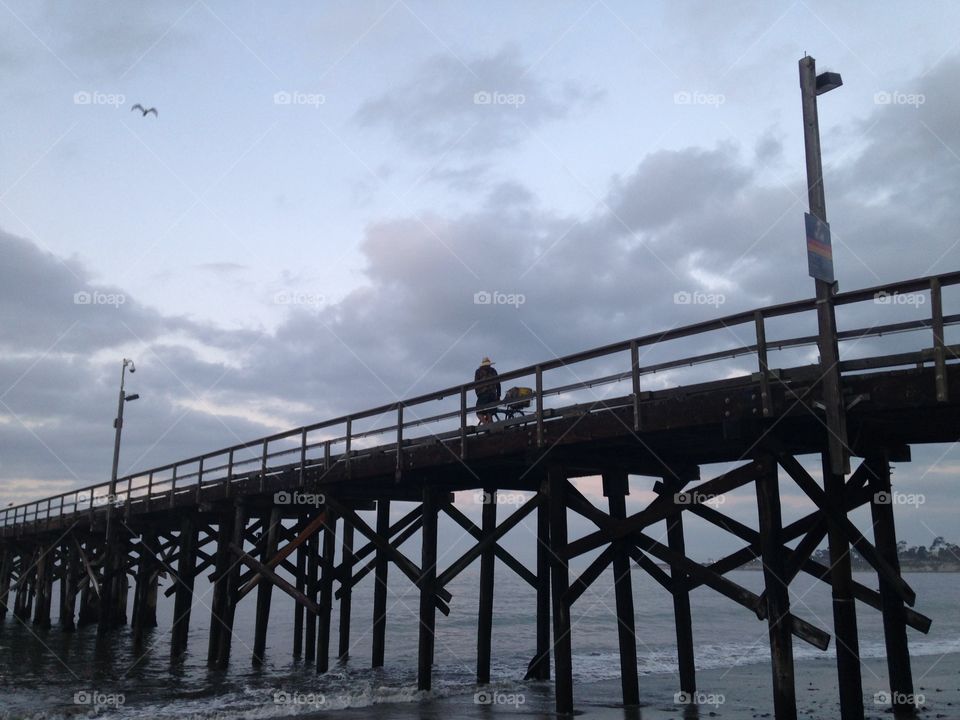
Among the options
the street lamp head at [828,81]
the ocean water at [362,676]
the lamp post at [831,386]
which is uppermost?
the street lamp head at [828,81]

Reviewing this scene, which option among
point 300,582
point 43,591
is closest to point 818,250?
point 300,582

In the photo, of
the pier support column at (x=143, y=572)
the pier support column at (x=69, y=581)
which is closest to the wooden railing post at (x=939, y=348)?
the pier support column at (x=143, y=572)

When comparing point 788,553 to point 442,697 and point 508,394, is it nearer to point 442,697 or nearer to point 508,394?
point 508,394

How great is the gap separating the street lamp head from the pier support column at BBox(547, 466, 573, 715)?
6138mm

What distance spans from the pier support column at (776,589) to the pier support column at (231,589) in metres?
13.0

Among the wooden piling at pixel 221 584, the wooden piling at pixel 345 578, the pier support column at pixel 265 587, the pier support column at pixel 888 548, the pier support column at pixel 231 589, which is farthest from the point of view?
the wooden piling at pixel 221 584

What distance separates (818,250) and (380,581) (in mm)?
12874

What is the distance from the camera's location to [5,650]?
2605 cm

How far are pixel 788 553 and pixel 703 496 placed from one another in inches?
54.0

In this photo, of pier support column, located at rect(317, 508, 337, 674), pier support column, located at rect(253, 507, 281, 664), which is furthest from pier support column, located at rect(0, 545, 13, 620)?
pier support column, located at rect(317, 508, 337, 674)

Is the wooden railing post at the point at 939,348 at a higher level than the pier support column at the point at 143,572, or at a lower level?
higher

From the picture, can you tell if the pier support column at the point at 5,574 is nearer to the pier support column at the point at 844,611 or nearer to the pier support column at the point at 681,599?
the pier support column at the point at 681,599

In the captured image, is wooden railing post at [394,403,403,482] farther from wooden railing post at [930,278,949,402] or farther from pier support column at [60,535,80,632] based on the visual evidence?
pier support column at [60,535,80,632]

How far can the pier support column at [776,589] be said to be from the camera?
8.98 m
